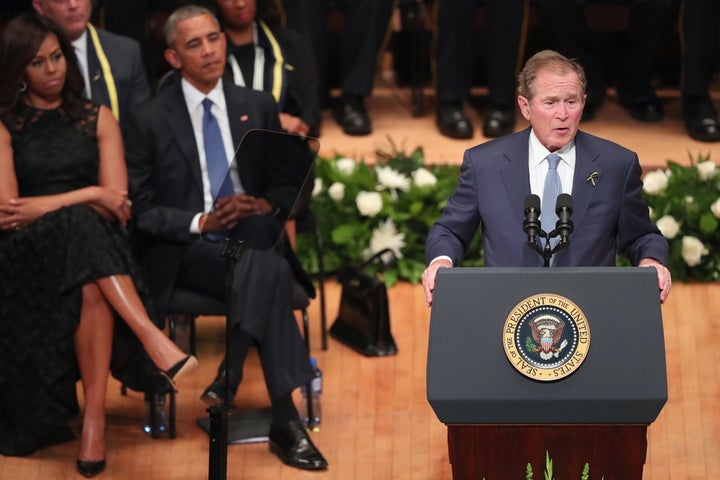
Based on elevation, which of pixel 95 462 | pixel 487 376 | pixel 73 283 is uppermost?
pixel 487 376

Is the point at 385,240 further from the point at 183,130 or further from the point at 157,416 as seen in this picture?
the point at 157,416

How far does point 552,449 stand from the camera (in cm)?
328

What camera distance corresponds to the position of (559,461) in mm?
3281

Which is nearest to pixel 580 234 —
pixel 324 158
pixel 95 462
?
pixel 95 462

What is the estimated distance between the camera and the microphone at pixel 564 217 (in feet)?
10.5

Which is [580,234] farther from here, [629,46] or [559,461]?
[629,46]

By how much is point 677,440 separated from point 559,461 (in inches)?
56.6

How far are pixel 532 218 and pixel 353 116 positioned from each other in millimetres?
3105

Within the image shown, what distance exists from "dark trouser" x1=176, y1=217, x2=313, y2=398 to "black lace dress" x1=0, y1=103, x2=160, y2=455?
0.33 metres

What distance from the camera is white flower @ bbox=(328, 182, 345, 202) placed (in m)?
5.75

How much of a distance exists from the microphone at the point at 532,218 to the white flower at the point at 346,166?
2.63 metres

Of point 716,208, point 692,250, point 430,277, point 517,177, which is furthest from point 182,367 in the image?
point 716,208

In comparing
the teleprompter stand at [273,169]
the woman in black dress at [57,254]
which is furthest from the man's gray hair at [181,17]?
the teleprompter stand at [273,169]

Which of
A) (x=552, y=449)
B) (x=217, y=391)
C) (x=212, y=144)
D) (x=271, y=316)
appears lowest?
(x=217, y=391)
